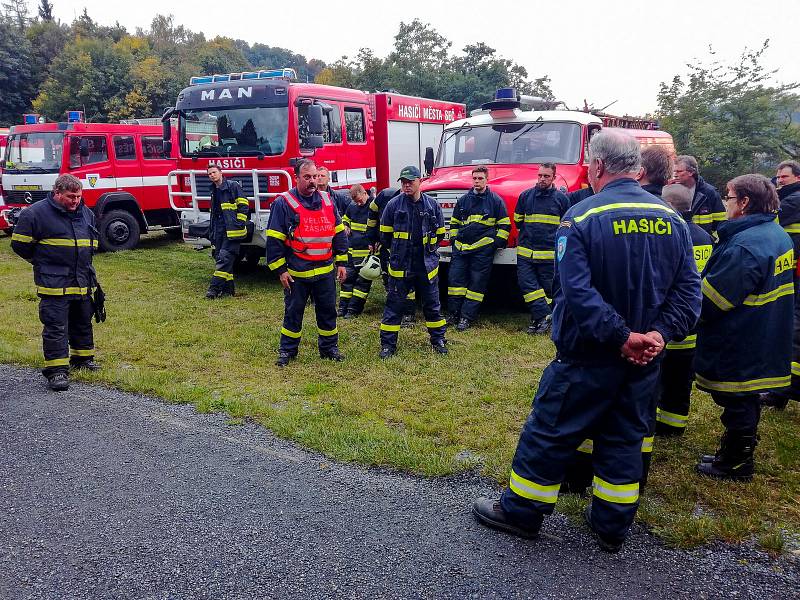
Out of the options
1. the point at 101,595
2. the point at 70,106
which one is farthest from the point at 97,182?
the point at 70,106

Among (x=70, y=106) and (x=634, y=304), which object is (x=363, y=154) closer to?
(x=634, y=304)

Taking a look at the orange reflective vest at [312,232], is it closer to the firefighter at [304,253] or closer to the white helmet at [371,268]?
the firefighter at [304,253]

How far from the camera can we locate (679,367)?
3918mm

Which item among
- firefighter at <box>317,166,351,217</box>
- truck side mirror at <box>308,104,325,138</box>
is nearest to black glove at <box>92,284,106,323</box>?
firefighter at <box>317,166,351,217</box>

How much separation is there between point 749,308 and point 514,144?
508cm

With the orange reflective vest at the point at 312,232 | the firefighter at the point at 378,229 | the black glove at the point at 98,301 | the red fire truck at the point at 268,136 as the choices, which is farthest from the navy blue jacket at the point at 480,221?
the black glove at the point at 98,301

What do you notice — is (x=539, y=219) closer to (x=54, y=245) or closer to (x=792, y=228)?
(x=792, y=228)

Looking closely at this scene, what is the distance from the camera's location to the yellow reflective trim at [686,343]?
3.88 meters

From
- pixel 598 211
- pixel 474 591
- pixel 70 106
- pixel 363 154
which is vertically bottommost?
pixel 474 591

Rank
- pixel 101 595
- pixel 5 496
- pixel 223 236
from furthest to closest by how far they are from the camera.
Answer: pixel 223 236
pixel 5 496
pixel 101 595

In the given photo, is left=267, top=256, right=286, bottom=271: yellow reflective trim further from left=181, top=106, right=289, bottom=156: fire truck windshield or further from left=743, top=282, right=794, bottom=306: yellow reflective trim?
left=743, top=282, right=794, bottom=306: yellow reflective trim

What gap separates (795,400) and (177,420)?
186 inches

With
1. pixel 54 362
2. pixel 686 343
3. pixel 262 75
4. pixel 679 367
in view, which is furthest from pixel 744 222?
pixel 262 75

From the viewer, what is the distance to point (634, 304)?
9.12ft
